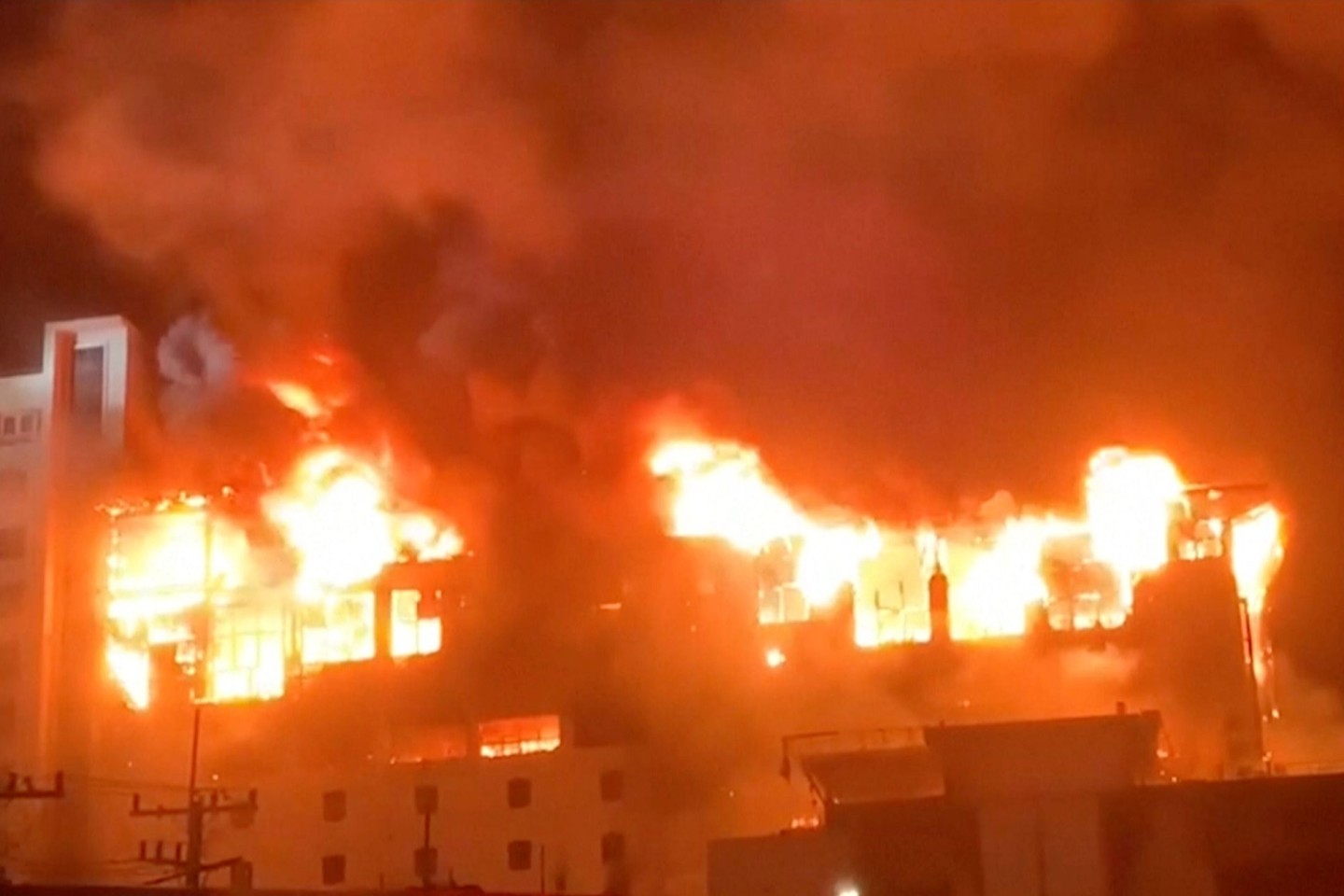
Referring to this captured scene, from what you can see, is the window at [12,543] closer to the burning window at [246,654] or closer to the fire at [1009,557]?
the burning window at [246,654]

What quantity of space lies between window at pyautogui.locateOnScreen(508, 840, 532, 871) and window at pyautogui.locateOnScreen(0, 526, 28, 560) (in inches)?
783

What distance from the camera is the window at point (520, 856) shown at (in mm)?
45250

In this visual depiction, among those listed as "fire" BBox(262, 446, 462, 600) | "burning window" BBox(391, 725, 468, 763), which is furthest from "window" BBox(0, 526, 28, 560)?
"burning window" BBox(391, 725, 468, 763)

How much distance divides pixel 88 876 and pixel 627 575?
18251mm

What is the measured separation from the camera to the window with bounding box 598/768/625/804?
150 feet

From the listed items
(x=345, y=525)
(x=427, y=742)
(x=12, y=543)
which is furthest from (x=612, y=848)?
(x=12, y=543)

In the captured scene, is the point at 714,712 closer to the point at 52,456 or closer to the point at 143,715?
the point at 143,715

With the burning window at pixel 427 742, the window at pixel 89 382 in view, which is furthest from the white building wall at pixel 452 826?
the window at pixel 89 382

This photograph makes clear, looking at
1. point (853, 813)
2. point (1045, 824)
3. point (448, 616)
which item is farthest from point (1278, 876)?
point (448, 616)

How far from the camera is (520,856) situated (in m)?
45.3

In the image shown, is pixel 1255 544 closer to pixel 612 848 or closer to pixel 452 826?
pixel 612 848

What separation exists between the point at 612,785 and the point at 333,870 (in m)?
8.07

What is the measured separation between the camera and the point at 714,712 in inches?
1900

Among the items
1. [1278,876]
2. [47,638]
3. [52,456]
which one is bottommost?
[1278,876]
